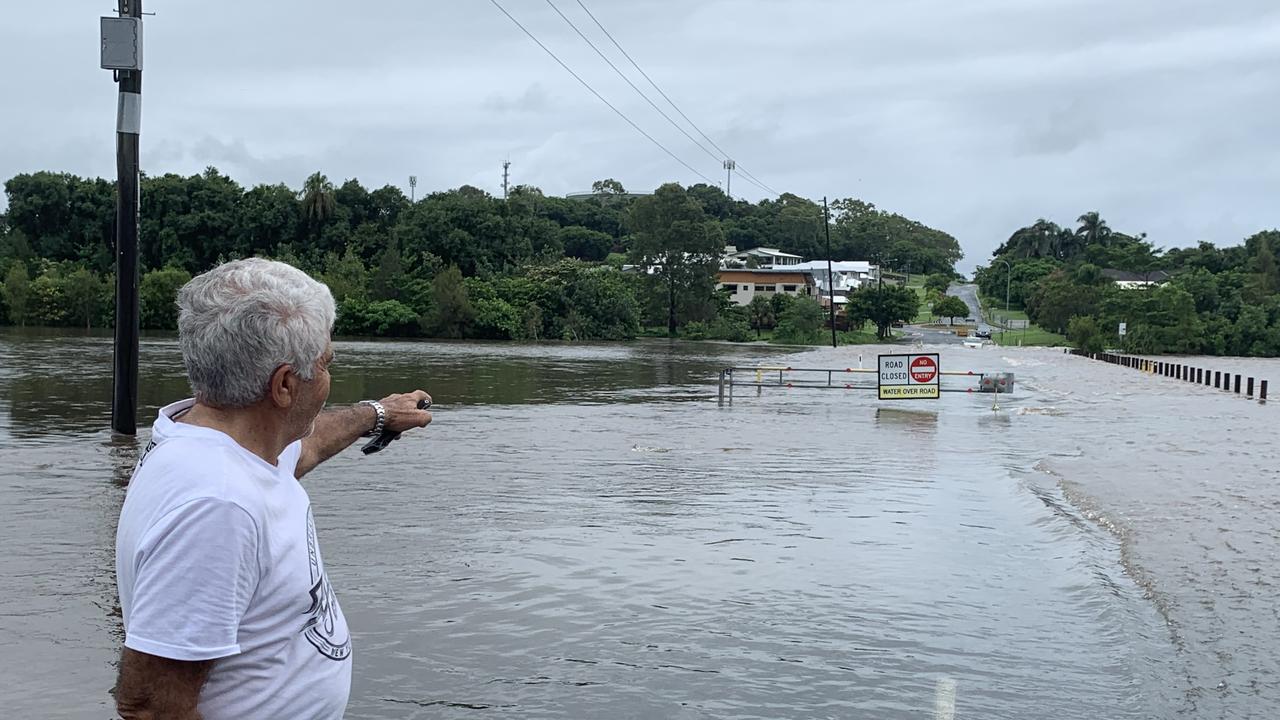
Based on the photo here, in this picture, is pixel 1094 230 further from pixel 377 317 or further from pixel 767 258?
pixel 377 317

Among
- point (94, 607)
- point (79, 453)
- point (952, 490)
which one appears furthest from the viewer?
point (79, 453)

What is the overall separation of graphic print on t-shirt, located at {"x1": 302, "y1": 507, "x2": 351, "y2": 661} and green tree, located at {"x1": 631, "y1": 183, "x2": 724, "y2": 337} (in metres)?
96.5

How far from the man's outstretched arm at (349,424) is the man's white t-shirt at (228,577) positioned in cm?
96

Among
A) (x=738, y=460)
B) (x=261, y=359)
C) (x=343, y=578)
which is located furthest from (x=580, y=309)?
(x=261, y=359)

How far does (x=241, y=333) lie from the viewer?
8.52ft

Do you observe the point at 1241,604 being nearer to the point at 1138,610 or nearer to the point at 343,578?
the point at 1138,610

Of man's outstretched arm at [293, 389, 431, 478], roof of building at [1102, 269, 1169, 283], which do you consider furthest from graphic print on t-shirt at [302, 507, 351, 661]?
roof of building at [1102, 269, 1169, 283]

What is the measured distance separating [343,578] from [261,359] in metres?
6.39

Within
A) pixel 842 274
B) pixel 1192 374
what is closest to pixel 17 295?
pixel 1192 374

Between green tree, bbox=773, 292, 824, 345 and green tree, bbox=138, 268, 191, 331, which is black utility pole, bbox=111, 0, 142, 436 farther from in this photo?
green tree, bbox=773, 292, 824, 345

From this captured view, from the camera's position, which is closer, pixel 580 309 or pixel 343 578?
pixel 343 578

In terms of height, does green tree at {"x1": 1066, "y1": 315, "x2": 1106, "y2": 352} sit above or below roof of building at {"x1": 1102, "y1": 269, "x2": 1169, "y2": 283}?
below

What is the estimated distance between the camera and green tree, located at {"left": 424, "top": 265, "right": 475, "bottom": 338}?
83.3 meters

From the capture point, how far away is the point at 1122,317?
89.4 meters
